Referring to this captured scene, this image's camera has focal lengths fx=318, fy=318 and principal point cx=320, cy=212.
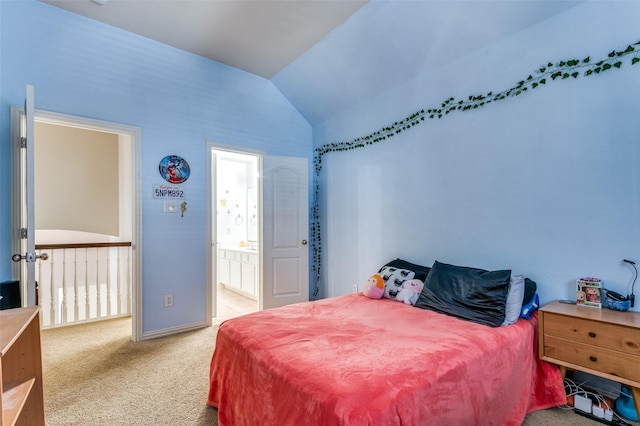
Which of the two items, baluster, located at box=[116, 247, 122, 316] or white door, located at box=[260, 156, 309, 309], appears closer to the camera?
baluster, located at box=[116, 247, 122, 316]

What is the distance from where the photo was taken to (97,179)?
4102 mm

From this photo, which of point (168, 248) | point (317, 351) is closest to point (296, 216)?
point (168, 248)

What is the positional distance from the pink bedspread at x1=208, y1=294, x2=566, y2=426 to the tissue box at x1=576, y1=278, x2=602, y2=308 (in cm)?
32

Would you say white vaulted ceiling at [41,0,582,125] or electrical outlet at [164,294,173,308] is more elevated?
white vaulted ceiling at [41,0,582,125]

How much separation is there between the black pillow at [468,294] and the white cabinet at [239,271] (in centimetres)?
259

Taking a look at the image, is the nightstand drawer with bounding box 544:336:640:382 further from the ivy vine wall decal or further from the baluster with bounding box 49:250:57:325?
the baluster with bounding box 49:250:57:325

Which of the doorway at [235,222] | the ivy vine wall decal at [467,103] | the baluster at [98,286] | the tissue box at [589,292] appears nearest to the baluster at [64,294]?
the baluster at [98,286]

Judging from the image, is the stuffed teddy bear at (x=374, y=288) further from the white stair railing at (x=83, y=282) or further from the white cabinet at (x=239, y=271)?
the white stair railing at (x=83, y=282)

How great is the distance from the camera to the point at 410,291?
2.69 m

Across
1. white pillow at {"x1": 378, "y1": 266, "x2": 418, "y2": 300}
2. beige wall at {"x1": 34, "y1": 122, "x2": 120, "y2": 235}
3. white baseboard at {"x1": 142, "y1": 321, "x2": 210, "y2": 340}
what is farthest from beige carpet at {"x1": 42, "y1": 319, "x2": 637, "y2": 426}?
beige wall at {"x1": 34, "y1": 122, "x2": 120, "y2": 235}

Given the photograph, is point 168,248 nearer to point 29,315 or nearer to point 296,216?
point 296,216

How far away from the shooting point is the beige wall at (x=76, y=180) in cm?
380

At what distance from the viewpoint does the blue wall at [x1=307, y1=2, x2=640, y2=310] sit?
2062 millimetres

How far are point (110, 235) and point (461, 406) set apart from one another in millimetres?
4308
